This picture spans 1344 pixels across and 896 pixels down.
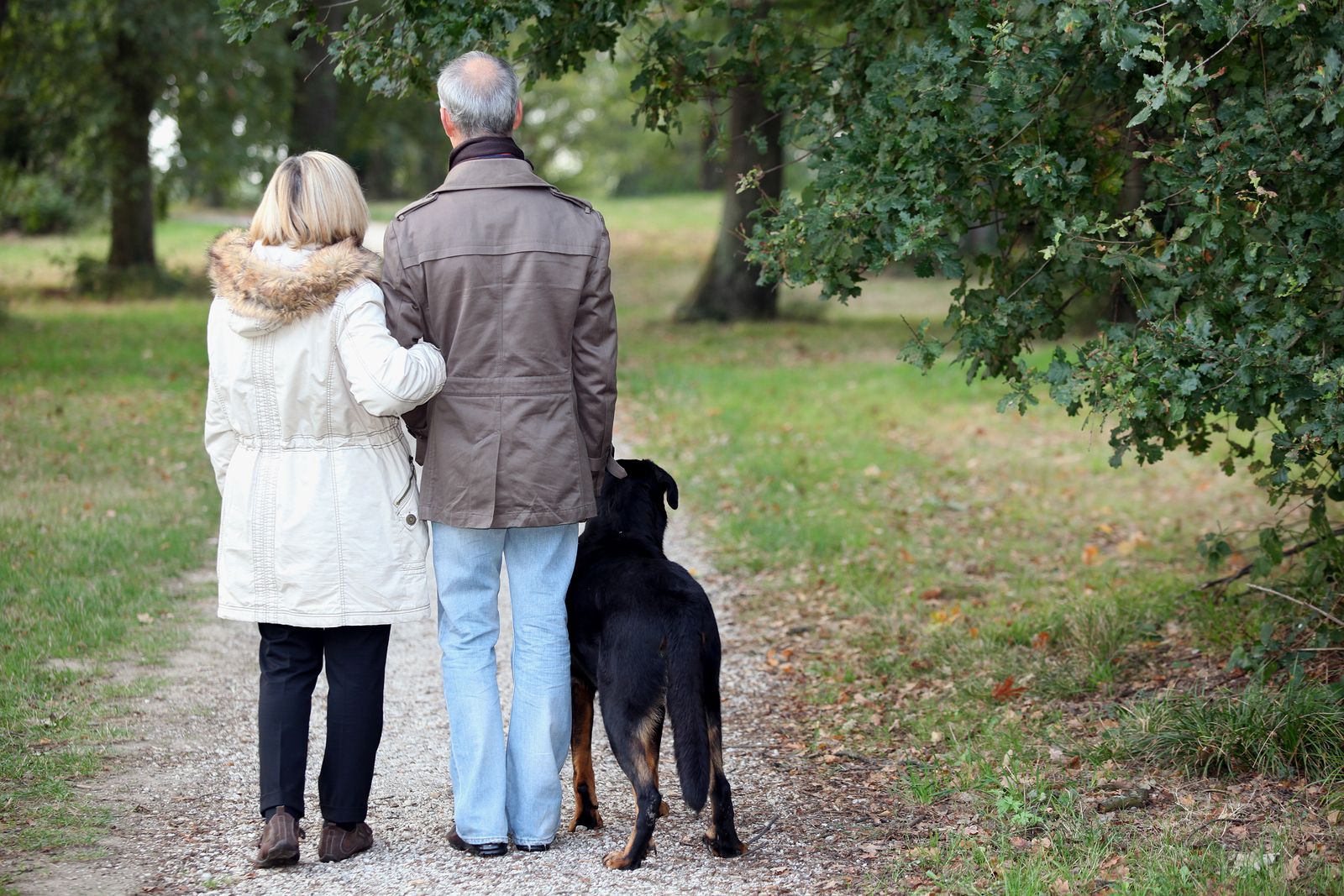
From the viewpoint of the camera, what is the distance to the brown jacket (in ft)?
12.1

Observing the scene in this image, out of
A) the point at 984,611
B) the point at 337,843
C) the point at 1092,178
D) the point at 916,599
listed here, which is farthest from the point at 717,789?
the point at 916,599

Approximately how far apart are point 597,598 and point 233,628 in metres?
3.18

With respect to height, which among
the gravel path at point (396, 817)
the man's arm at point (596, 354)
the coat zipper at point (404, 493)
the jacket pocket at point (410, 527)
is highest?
the man's arm at point (596, 354)

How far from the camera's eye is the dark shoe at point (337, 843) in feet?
12.7

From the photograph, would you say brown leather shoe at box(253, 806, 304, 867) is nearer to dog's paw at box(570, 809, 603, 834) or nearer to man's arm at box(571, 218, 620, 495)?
dog's paw at box(570, 809, 603, 834)

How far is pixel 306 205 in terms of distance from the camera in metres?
3.68

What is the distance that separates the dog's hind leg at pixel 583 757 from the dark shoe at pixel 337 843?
0.71 metres

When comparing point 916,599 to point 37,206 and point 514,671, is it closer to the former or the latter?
point 514,671

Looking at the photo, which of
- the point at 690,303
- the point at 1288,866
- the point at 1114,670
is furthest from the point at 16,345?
the point at 1288,866

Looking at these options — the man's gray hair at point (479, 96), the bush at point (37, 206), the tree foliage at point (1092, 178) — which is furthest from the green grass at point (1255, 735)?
the bush at point (37, 206)

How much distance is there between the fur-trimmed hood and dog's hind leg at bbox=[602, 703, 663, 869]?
1466mm

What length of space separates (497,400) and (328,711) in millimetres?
1112

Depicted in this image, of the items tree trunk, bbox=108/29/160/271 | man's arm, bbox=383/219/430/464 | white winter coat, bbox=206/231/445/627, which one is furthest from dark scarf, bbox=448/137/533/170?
tree trunk, bbox=108/29/160/271

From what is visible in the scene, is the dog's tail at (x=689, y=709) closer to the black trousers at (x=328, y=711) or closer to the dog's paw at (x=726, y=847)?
the dog's paw at (x=726, y=847)
